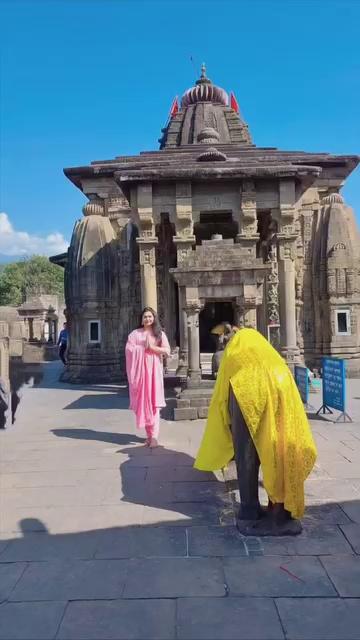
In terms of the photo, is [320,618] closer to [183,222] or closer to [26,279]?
[183,222]

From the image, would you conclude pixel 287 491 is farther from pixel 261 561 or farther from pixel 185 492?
pixel 185 492

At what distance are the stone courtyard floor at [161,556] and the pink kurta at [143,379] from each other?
1.92 ft

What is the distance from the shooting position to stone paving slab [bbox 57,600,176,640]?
2.49 metres

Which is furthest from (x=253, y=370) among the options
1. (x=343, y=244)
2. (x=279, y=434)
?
(x=343, y=244)

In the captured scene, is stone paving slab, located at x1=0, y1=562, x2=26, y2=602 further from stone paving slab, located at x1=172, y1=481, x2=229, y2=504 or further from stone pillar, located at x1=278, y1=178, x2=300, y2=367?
stone pillar, located at x1=278, y1=178, x2=300, y2=367

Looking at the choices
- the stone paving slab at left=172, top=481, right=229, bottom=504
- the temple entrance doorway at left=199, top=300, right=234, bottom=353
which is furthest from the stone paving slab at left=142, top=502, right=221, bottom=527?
the temple entrance doorway at left=199, top=300, right=234, bottom=353

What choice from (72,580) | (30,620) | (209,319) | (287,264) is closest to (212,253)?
(287,264)

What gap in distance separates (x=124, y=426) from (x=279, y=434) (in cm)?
491

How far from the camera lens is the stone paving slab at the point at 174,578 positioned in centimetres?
287

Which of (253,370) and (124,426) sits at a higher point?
(253,370)

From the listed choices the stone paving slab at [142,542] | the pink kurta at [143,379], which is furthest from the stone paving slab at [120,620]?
the pink kurta at [143,379]

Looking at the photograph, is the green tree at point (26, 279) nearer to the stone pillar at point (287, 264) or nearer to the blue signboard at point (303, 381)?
the stone pillar at point (287, 264)

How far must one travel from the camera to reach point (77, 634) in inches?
98.9

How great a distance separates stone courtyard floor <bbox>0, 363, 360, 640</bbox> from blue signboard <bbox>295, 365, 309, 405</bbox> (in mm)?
3174
